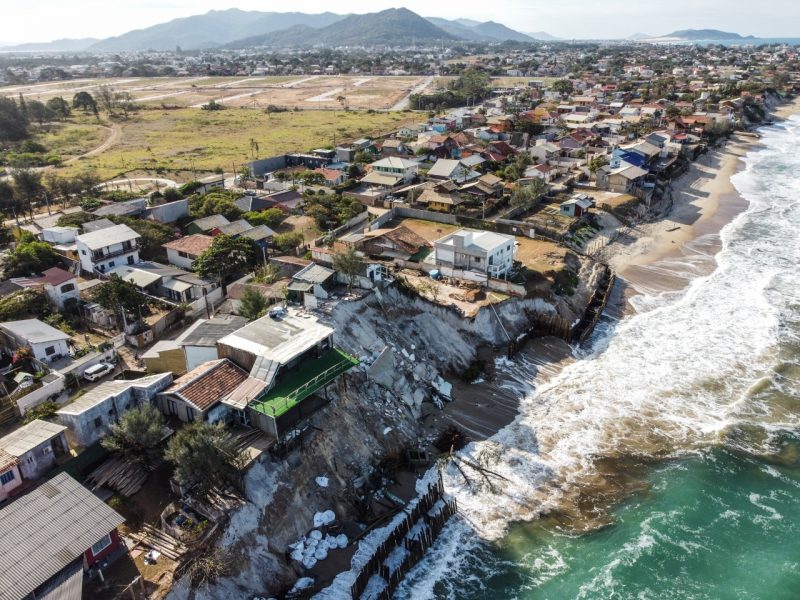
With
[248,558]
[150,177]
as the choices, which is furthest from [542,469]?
[150,177]

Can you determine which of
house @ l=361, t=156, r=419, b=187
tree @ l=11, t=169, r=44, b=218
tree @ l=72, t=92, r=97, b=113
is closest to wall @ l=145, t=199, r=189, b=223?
tree @ l=11, t=169, r=44, b=218

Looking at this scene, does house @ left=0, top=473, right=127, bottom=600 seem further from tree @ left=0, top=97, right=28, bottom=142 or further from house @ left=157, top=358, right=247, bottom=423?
tree @ left=0, top=97, right=28, bottom=142

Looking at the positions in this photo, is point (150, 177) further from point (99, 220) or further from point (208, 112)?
point (208, 112)

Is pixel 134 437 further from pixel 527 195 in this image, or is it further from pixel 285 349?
pixel 527 195

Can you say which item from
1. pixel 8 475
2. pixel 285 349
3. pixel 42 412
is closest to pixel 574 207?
pixel 285 349

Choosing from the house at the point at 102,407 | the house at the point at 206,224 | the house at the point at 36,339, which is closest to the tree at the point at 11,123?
the house at the point at 206,224

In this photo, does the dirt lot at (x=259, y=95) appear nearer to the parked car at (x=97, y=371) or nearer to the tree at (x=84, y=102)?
the tree at (x=84, y=102)
